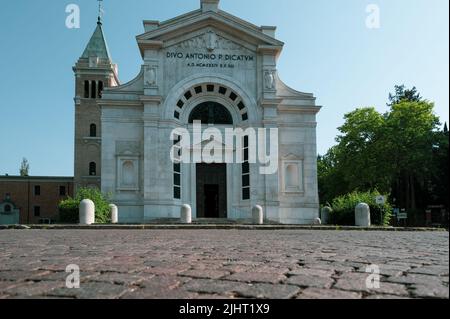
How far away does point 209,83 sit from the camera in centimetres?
3453

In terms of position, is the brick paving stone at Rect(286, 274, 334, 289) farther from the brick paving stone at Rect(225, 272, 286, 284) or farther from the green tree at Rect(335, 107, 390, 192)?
the green tree at Rect(335, 107, 390, 192)

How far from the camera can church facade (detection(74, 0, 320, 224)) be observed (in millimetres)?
33031

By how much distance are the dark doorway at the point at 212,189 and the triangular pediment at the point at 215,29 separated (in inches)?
374

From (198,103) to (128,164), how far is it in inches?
271

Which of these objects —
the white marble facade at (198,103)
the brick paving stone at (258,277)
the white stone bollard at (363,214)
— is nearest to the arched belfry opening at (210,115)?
the white marble facade at (198,103)

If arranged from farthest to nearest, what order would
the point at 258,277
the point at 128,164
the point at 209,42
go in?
the point at 209,42, the point at 128,164, the point at 258,277

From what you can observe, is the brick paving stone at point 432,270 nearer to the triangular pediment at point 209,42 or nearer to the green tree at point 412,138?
the triangular pediment at point 209,42

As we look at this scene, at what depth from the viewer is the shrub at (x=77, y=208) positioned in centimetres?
2430

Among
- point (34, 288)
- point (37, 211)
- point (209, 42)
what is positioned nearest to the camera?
point (34, 288)

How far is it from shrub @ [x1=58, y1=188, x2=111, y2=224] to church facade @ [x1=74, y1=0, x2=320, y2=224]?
6158mm

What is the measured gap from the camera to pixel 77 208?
24.2 m

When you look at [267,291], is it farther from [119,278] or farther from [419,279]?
[419,279]

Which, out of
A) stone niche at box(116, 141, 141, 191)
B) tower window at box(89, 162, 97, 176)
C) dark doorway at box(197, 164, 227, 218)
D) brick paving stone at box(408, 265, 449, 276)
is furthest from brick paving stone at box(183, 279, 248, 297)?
tower window at box(89, 162, 97, 176)

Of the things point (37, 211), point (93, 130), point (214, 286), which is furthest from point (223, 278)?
point (37, 211)
